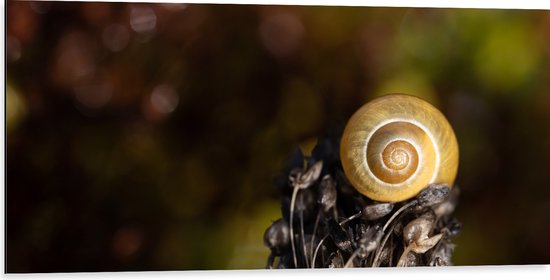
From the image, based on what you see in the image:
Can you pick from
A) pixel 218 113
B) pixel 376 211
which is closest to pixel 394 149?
pixel 376 211

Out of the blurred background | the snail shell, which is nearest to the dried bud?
the snail shell

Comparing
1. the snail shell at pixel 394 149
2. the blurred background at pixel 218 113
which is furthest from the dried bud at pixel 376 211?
the blurred background at pixel 218 113

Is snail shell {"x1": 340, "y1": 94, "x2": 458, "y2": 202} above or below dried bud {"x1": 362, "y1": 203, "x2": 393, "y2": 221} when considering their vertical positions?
above

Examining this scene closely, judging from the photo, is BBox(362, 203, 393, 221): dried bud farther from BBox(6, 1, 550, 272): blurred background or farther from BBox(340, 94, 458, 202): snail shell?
BBox(6, 1, 550, 272): blurred background

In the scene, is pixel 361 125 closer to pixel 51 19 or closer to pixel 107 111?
pixel 107 111

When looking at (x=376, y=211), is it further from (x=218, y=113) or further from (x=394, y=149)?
(x=218, y=113)

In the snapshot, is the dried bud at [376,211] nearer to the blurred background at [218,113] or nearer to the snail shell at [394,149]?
the snail shell at [394,149]

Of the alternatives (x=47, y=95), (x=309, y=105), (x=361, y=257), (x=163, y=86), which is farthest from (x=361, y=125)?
(x=47, y=95)
